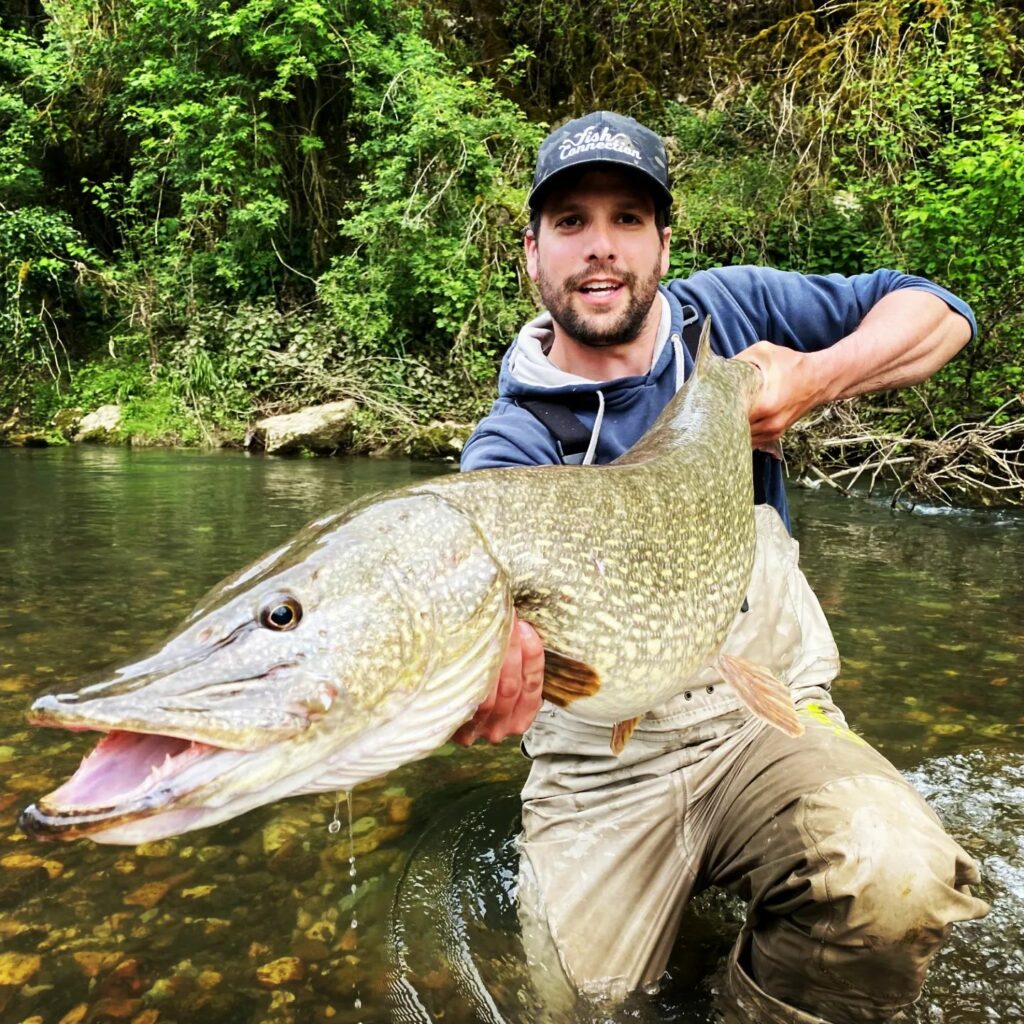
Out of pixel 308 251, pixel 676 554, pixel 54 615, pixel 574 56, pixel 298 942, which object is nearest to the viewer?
pixel 676 554

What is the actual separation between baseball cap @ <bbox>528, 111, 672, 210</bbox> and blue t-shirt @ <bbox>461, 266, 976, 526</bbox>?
37 cm

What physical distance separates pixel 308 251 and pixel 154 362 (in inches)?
141

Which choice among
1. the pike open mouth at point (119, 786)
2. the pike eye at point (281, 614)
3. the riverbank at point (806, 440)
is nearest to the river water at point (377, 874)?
the pike open mouth at point (119, 786)

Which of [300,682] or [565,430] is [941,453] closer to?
[565,430]

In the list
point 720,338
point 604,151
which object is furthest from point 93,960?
point 604,151

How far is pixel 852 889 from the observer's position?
5.21 ft

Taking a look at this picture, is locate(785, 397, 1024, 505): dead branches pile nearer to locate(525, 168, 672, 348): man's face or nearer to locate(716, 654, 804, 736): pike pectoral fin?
locate(525, 168, 672, 348): man's face

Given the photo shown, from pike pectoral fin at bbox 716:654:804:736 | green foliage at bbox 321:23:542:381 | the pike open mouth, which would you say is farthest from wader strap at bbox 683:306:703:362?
green foliage at bbox 321:23:542:381

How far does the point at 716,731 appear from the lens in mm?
2078

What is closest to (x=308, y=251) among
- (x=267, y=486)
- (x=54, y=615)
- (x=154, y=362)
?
(x=154, y=362)

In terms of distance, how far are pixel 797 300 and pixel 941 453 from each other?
4.91m

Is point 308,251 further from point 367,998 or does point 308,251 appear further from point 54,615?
point 367,998

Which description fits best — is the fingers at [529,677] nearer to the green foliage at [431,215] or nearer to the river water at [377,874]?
the river water at [377,874]

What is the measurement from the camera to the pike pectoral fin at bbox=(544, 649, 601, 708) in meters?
1.66
